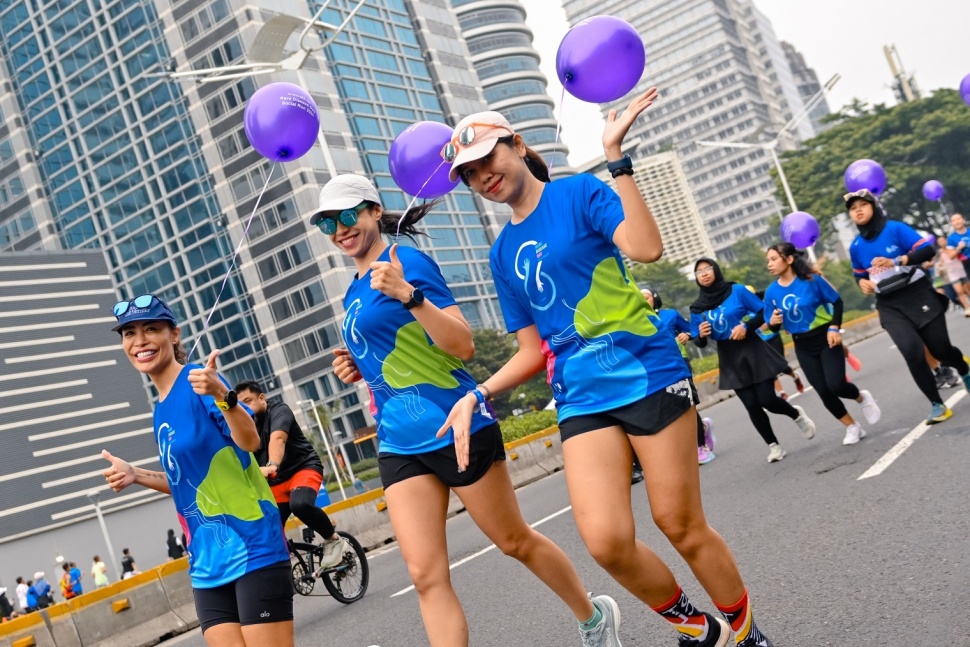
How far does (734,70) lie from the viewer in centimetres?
17938

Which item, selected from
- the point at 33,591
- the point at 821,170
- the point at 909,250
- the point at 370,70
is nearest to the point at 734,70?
the point at 370,70

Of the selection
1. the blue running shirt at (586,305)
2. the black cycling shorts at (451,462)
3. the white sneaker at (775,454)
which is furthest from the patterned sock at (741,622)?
the white sneaker at (775,454)

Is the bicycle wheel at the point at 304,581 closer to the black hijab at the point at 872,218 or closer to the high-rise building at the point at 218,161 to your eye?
the black hijab at the point at 872,218

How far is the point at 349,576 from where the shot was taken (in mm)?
9422

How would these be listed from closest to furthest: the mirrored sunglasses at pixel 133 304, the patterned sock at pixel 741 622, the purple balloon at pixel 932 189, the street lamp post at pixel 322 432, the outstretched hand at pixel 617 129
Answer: the outstretched hand at pixel 617 129
the patterned sock at pixel 741 622
the mirrored sunglasses at pixel 133 304
the purple balloon at pixel 932 189
the street lamp post at pixel 322 432

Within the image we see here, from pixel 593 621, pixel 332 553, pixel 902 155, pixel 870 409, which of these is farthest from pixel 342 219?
pixel 902 155

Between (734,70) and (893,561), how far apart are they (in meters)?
184

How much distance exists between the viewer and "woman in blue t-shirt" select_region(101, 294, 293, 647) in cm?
414

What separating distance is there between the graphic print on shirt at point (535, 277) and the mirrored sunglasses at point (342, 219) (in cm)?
94

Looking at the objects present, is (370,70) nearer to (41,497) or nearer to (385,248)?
(41,497)

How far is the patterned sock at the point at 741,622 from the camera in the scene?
3.85 meters

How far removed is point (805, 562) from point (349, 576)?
4798 mm

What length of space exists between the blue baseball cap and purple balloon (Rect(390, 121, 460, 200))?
1.73 metres

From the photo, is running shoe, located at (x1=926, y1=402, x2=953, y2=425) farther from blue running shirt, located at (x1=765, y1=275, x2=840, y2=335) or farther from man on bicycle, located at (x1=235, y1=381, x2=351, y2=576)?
man on bicycle, located at (x1=235, y1=381, x2=351, y2=576)
